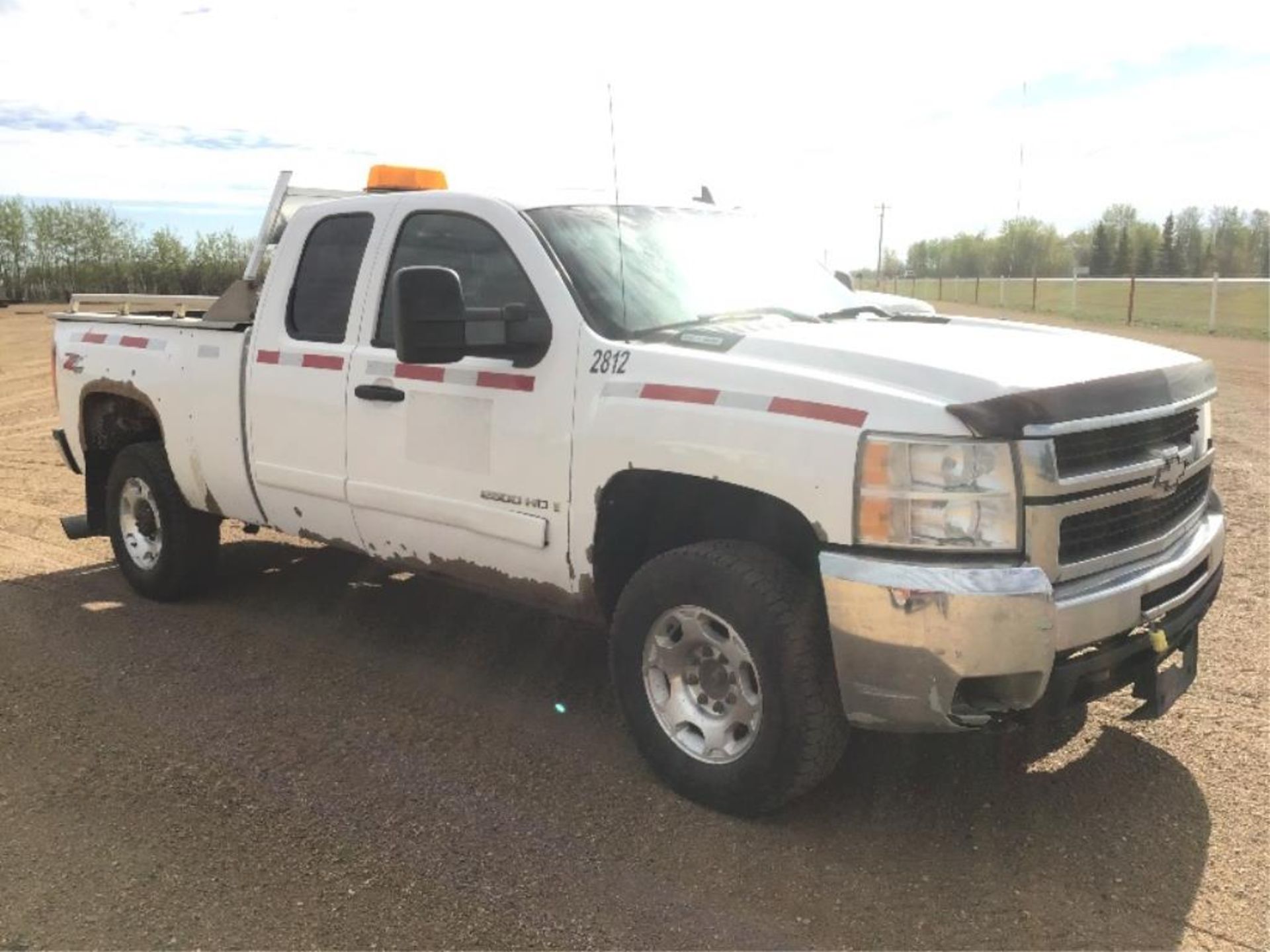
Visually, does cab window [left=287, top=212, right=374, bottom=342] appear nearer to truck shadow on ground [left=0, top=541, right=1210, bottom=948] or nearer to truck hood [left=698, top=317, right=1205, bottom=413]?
truck shadow on ground [left=0, top=541, right=1210, bottom=948]

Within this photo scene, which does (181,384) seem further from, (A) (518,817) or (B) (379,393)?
(A) (518,817)

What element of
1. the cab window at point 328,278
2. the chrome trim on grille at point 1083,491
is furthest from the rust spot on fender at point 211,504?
the chrome trim on grille at point 1083,491

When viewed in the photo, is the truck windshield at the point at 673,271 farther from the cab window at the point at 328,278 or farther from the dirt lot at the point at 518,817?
the dirt lot at the point at 518,817

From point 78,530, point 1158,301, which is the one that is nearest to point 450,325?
point 78,530

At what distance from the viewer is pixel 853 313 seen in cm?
438

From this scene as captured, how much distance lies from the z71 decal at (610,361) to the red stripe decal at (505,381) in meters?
0.29

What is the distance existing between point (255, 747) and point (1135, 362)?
333 cm

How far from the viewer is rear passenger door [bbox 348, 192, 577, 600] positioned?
389 centimetres

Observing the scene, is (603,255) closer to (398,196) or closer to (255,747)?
(398,196)

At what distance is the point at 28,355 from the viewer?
21875 mm

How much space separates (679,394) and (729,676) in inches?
35.9

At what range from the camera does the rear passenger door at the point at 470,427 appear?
3.89m

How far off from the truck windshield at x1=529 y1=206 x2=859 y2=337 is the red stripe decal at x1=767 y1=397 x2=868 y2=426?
0.73 m

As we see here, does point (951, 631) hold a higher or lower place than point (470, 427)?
lower
